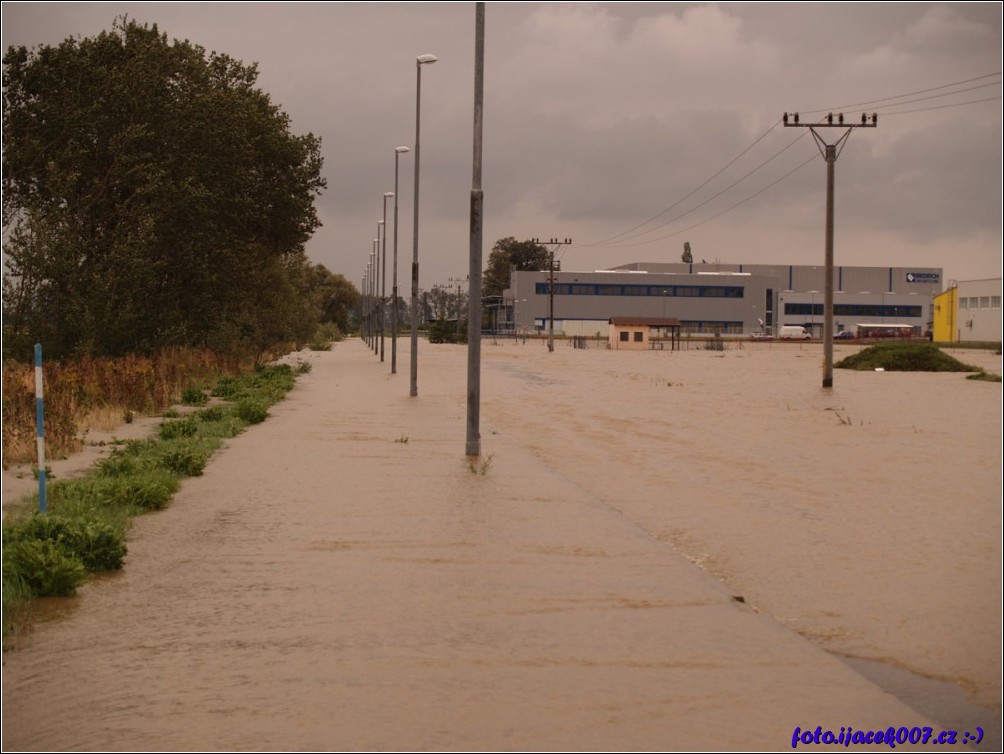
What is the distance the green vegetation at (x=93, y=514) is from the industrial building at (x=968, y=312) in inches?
4061

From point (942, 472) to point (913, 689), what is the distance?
11842mm

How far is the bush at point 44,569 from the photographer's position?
852 cm

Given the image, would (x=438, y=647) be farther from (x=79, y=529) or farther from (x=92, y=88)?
(x=92, y=88)

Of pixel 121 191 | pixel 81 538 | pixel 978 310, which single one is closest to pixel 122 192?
pixel 121 191

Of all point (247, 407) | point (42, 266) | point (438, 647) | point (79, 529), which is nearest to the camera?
point (438, 647)

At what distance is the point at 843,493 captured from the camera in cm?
1512

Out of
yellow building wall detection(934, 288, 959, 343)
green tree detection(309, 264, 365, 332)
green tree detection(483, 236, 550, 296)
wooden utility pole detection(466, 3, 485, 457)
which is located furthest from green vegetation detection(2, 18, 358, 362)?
green tree detection(483, 236, 550, 296)

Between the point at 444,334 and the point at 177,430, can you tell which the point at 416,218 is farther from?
the point at 444,334

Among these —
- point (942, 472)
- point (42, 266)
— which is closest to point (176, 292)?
point (42, 266)

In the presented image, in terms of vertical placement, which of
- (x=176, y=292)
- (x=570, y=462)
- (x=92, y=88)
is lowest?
(x=570, y=462)

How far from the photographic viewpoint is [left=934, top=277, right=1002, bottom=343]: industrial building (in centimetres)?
11294

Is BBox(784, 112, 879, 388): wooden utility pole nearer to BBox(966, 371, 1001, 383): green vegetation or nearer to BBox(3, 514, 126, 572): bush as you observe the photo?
BBox(966, 371, 1001, 383): green vegetation

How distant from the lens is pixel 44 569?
Result: 857 cm

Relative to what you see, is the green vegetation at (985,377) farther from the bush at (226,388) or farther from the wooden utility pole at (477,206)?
the wooden utility pole at (477,206)
